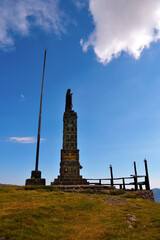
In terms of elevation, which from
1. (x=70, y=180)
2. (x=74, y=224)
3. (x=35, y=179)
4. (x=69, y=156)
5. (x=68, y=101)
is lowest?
(x=74, y=224)

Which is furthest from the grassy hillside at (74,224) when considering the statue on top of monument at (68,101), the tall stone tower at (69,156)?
the statue on top of monument at (68,101)

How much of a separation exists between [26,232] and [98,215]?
3.67m

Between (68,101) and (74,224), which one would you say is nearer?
(74,224)

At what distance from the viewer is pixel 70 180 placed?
63.7ft

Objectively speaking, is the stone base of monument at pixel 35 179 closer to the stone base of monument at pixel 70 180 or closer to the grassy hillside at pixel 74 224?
the stone base of monument at pixel 70 180

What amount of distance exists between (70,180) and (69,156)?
2745mm

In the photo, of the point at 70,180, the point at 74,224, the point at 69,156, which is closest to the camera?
the point at 74,224

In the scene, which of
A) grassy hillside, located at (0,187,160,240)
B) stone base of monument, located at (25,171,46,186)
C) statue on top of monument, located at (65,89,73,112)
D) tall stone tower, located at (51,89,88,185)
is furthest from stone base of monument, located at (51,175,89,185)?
grassy hillside, located at (0,187,160,240)

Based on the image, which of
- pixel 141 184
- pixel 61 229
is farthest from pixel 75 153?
pixel 61 229

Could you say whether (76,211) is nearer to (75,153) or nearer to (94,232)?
(94,232)

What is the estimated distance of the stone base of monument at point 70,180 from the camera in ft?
62.6

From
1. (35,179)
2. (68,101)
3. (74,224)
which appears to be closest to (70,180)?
(35,179)

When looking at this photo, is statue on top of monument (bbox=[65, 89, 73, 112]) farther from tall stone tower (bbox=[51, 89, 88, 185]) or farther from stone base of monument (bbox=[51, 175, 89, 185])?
stone base of monument (bbox=[51, 175, 89, 185])

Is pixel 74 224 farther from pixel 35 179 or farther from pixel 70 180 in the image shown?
pixel 70 180
